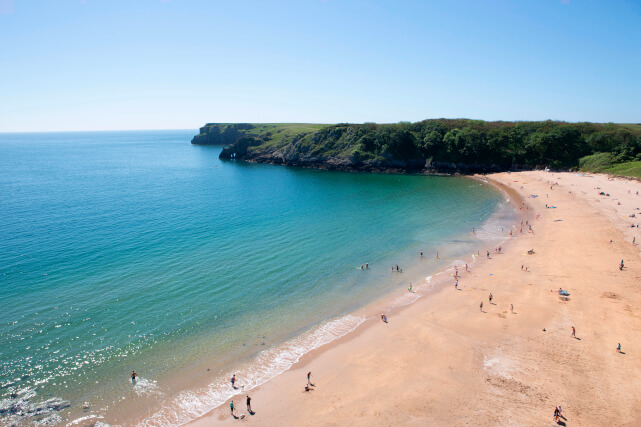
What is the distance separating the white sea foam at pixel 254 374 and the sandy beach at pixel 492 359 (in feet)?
2.75

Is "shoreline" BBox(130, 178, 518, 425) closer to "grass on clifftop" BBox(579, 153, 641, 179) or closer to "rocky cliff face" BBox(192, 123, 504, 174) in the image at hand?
"grass on clifftop" BBox(579, 153, 641, 179)

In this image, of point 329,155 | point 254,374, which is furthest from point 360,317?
point 329,155

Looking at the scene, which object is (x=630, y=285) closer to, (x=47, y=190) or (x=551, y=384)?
(x=551, y=384)

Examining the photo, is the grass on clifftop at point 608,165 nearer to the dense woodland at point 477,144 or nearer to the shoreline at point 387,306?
the dense woodland at point 477,144

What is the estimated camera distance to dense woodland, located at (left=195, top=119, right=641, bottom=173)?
9844 cm

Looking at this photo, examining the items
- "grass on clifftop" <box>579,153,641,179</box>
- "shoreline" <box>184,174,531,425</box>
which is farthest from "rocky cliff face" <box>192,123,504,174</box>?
"shoreline" <box>184,174,531,425</box>

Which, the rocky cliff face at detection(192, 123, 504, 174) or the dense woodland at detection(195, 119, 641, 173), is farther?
the rocky cliff face at detection(192, 123, 504, 174)

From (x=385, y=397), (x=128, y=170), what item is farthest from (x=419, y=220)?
(x=128, y=170)

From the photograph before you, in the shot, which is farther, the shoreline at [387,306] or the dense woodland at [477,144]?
the dense woodland at [477,144]

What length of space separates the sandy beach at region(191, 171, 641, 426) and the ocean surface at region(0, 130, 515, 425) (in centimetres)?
313

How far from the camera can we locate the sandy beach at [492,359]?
69.5 ft

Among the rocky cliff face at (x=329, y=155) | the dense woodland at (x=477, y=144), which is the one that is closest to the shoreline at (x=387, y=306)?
the dense woodland at (x=477, y=144)

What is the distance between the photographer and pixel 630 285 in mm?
34875

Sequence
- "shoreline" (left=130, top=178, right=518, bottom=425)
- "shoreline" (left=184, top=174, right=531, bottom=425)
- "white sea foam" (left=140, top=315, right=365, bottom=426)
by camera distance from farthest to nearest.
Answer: "shoreline" (left=184, top=174, right=531, bottom=425) → "shoreline" (left=130, top=178, right=518, bottom=425) → "white sea foam" (left=140, top=315, right=365, bottom=426)
